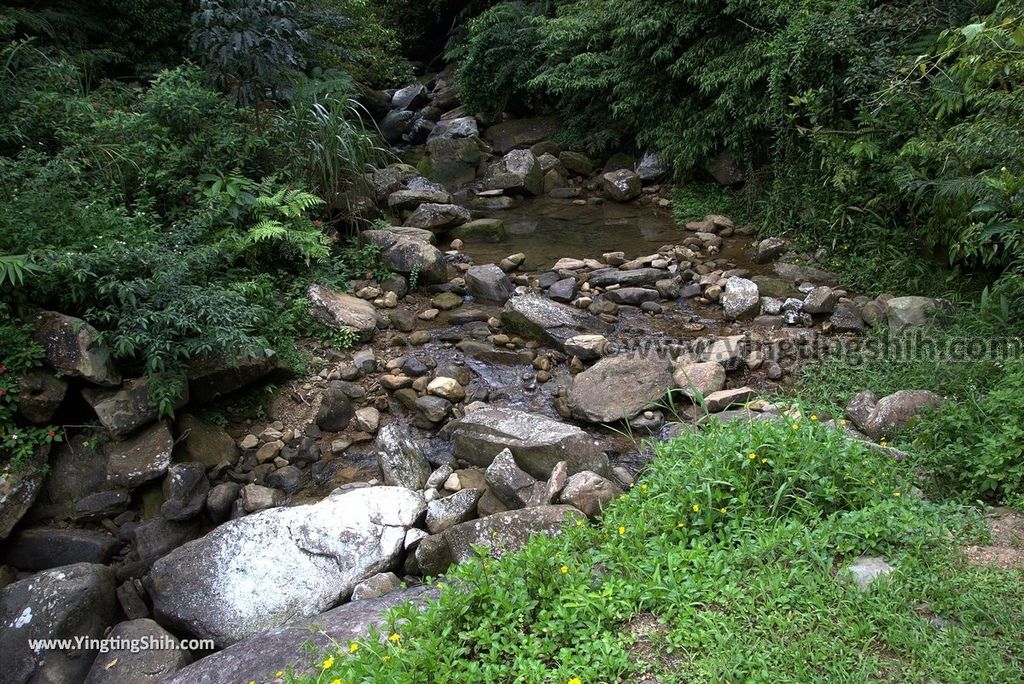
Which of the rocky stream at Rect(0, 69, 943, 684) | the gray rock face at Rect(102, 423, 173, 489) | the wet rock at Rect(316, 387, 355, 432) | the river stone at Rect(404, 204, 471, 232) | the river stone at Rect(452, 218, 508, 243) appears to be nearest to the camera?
the rocky stream at Rect(0, 69, 943, 684)

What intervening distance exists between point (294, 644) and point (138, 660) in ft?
3.68

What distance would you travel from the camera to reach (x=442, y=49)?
16.1 meters

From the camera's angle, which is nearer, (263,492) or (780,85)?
(263,492)

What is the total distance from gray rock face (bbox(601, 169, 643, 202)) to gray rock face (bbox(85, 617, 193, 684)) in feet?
26.1

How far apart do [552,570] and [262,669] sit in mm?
1370

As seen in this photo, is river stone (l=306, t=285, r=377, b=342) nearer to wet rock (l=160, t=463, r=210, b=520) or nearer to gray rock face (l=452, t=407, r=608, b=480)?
gray rock face (l=452, t=407, r=608, b=480)

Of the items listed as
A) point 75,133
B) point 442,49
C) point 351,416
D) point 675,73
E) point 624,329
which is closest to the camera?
point 351,416

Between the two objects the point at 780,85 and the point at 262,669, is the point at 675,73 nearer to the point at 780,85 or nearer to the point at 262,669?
the point at 780,85

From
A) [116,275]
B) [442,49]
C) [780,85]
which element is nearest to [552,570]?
[116,275]

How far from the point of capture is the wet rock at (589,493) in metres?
3.85

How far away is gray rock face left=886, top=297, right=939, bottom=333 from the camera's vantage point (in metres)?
5.50

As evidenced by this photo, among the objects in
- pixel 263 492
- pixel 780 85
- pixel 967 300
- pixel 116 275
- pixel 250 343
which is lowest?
pixel 263 492

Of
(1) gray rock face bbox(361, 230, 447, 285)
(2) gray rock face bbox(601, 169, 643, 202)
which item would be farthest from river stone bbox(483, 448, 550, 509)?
(2) gray rock face bbox(601, 169, 643, 202)

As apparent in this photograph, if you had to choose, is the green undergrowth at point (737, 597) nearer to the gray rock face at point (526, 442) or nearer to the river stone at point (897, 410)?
the river stone at point (897, 410)
